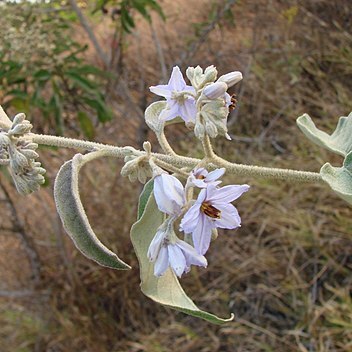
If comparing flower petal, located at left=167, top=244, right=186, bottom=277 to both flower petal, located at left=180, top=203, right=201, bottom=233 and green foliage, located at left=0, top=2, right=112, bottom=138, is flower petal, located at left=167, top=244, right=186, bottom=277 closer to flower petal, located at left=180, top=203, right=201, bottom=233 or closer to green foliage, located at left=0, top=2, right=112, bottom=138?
flower petal, located at left=180, top=203, right=201, bottom=233

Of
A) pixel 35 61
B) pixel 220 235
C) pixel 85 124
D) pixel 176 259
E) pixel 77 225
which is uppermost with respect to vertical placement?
pixel 77 225

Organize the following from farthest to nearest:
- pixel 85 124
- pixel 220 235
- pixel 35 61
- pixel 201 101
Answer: pixel 220 235, pixel 85 124, pixel 35 61, pixel 201 101

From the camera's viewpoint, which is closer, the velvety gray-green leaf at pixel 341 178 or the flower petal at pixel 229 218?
the velvety gray-green leaf at pixel 341 178

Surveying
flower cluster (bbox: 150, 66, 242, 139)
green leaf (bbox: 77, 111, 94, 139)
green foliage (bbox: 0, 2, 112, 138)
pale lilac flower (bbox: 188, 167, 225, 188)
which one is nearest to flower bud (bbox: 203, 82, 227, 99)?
flower cluster (bbox: 150, 66, 242, 139)

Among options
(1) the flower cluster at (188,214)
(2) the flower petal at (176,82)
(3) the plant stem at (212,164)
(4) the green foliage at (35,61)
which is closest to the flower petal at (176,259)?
(1) the flower cluster at (188,214)

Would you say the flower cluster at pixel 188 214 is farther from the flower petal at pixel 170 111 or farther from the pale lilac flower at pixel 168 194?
the flower petal at pixel 170 111

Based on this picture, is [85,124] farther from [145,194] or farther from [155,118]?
[145,194]

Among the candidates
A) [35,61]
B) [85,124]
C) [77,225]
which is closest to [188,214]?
[77,225]
